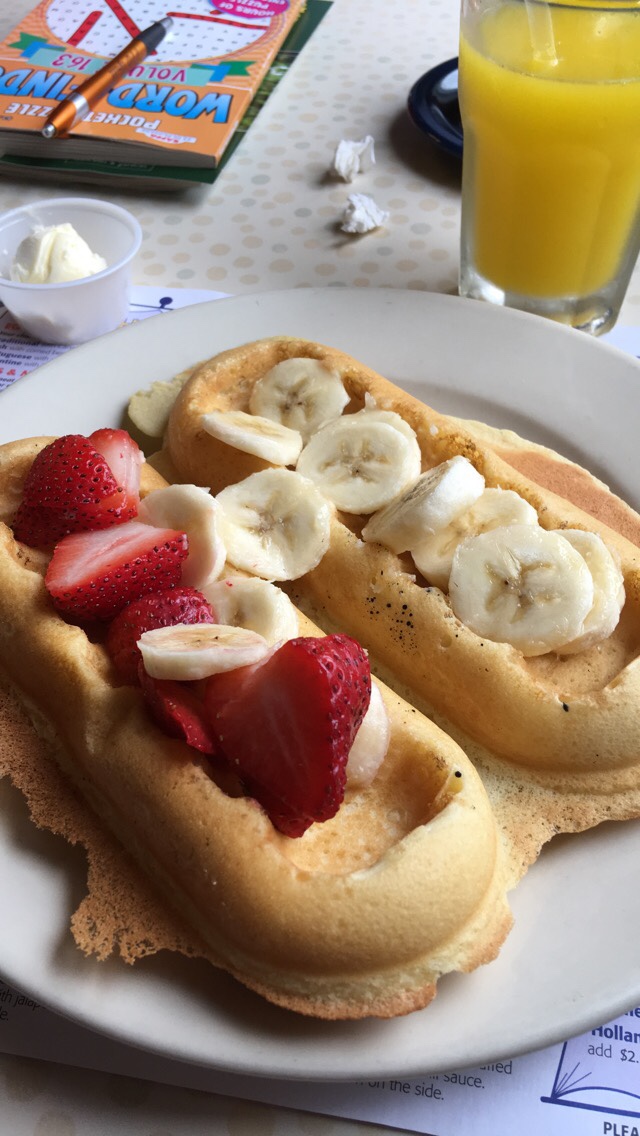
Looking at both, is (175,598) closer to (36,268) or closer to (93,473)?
(93,473)

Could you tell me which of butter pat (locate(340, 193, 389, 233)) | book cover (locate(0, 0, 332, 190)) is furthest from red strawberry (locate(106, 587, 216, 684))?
book cover (locate(0, 0, 332, 190))

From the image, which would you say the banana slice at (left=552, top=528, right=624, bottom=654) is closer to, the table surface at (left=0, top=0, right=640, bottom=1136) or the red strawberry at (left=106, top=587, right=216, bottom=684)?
the red strawberry at (left=106, top=587, right=216, bottom=684)

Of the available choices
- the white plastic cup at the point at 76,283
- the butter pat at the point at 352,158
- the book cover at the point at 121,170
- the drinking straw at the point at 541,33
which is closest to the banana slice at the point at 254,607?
the white plastic cup at the point at 76,283

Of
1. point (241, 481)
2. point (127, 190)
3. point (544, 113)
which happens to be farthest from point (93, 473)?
point (127, 190)

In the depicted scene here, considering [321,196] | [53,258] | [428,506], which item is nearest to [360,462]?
[428,506]

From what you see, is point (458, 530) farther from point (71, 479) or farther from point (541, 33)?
point (541, 33)

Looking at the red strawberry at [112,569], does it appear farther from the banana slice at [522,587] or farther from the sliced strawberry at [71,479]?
the banana slice at [522,587]
